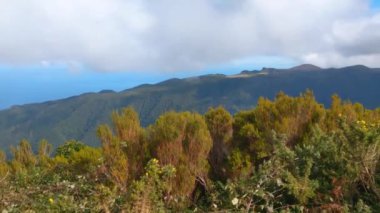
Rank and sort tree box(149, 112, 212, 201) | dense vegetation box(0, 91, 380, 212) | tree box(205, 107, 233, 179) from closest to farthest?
dense vegetation box(0, 91, 380, 212) < tree box(149, 112, 212, 201) < tree box(205, 107, 233, 179)

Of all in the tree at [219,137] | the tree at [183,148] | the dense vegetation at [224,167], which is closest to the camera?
the dense vegetation at [224,167]

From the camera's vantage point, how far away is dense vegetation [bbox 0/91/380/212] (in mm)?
6086

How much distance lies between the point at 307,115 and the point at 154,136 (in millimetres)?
2937

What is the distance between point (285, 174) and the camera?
6074mm

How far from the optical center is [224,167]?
364 inches

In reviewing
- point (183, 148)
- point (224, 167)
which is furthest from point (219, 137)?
point (183, 148)

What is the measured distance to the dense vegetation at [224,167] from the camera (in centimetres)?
609

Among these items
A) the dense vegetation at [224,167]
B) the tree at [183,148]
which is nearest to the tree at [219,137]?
the dense vegetation at [224,167]

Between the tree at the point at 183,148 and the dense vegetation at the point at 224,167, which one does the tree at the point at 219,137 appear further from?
the tree at the point at 183,148

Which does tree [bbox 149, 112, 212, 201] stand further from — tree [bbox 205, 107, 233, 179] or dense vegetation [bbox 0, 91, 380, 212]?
tree [bbox 205, 107, 233, 179]

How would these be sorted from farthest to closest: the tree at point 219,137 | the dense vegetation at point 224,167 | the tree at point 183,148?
the tree at point 219,137
the tree at point 183,148
the dense vegetation at point 224,167

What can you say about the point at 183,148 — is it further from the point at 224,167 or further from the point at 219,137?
the point at 219,137

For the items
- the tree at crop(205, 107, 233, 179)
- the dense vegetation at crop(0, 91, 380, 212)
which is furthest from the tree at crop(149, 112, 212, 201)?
the tree at crop(205, 107, 233, 179)

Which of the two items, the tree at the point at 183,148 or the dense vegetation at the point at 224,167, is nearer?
the dense vegetation at the point at 224,167
